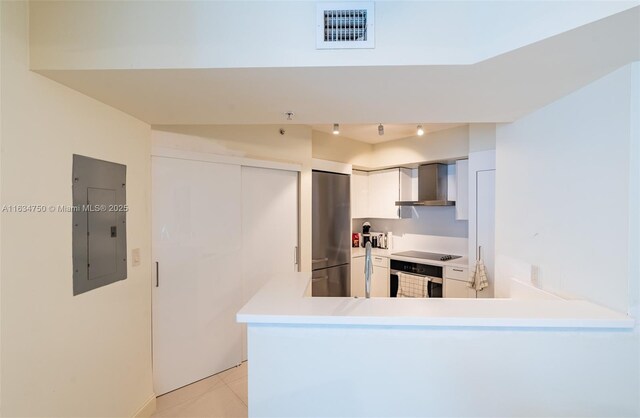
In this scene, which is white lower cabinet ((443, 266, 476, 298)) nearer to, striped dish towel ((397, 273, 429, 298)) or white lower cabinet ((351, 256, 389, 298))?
striped dish towel ((397, 273, 429, 298))

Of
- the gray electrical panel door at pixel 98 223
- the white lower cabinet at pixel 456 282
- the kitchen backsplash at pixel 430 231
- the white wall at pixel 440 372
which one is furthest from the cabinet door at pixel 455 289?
the gray electrical panel door at pixel 98 223

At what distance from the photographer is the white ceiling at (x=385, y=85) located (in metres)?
1.15

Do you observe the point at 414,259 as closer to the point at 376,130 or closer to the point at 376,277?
the point at 376,277

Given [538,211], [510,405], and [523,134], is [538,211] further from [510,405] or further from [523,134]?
[510,405]

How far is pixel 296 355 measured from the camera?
1333 mm

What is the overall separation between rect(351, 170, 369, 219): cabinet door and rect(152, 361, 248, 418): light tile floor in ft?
8.22

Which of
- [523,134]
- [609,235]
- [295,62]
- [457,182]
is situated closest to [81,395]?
[295,62]

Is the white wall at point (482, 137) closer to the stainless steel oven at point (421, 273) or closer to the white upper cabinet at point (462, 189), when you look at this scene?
the white upper cabinet at point (462, 189)

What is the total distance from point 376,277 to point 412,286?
A: 0.59 m

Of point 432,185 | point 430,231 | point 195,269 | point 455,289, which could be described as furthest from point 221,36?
point 430,231

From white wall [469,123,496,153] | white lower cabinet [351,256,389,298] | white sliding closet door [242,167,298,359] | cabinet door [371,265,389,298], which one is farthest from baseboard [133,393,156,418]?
white wall [469,123,496,153]

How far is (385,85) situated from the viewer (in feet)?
4.66

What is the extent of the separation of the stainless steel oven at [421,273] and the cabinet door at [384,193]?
0.69 metres

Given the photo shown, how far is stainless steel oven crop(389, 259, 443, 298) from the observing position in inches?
134
